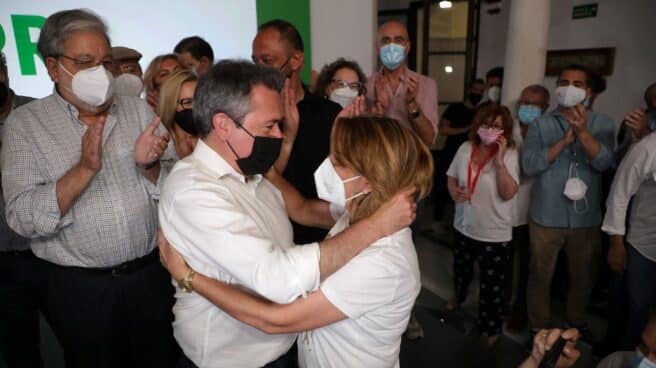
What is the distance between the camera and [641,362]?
1551 millimetres

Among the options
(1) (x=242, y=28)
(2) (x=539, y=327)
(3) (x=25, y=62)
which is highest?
(1) (x=242, y=28)

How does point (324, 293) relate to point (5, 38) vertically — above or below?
below

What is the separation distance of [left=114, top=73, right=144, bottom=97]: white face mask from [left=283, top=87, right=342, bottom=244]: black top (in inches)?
49.7

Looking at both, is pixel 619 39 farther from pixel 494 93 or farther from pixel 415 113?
pixel 415 113

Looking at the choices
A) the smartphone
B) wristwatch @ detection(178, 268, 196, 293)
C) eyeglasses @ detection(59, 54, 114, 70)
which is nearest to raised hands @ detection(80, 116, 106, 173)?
eyeglasses @ detection(59, 54, 114, 70)

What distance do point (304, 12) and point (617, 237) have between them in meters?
2.79

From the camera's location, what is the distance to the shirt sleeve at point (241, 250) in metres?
1.10

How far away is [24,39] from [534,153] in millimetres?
3560

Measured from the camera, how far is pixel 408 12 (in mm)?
7273

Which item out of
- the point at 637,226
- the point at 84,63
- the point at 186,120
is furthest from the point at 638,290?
the point at 84,63

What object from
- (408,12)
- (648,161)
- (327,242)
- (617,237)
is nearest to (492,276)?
(617,237)

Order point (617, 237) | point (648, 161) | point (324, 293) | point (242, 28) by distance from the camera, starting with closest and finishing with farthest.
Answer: point (324, 293) → point (648, 161) → point (617, 237) → point (242, 28)

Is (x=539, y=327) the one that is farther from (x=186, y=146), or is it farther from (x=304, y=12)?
(x=304, y=12)

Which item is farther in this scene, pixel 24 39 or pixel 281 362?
pixel 24 39
